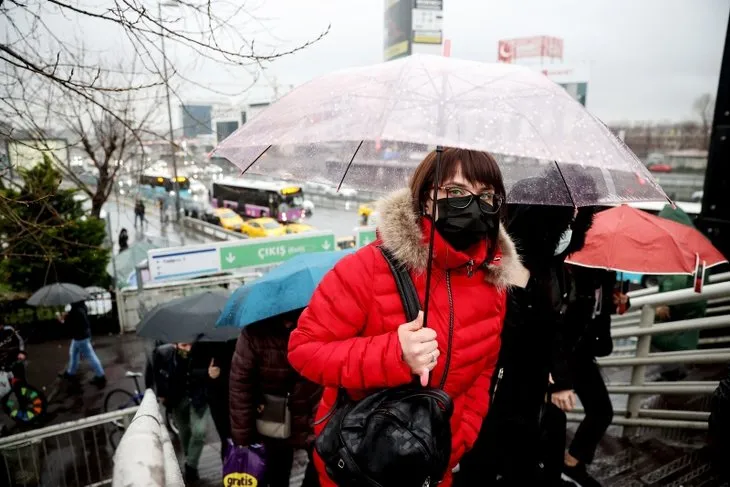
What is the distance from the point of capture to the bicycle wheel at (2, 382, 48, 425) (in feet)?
21.4

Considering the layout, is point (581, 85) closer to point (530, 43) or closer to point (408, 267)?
point (530, 43)

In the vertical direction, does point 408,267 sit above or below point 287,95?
below

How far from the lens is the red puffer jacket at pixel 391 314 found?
1.57 meters

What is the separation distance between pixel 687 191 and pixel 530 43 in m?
49.1

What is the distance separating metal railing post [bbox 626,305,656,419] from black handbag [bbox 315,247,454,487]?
3.00m

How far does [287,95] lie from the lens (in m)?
2.08

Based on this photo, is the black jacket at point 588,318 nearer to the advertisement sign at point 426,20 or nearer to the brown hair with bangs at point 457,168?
the brown hair with bangs at point 457,168

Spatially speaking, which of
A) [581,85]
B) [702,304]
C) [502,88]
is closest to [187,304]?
[502,88]

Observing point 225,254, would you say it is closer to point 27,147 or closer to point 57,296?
point 57,296

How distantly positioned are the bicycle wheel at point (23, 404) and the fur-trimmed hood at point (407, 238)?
287 inches

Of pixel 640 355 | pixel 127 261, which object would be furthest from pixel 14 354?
pixel 127 261

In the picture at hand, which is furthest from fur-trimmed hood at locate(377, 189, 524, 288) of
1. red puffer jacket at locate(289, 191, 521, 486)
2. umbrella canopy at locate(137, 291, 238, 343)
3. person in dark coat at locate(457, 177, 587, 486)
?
umbrella canopy at locate(137, 291, 238, 343)

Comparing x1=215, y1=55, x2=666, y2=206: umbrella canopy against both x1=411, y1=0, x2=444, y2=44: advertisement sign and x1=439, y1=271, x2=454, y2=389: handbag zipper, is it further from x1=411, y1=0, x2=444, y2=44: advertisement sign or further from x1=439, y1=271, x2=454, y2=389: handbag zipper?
x1=411, y1=0, x2=444, y2=44: advertisement sign

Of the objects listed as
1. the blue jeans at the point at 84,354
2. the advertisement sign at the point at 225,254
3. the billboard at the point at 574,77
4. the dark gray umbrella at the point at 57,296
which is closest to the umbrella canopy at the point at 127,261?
the advertisement sign at the point at 225,254
